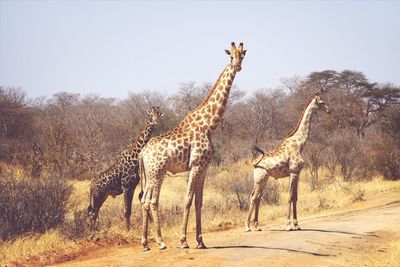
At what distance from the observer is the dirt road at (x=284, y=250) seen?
26.3 feet

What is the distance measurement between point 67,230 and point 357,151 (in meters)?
15.5

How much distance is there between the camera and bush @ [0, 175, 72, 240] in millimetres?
10805

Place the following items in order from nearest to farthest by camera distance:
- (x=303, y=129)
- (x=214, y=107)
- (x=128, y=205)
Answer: (x=214, y=107)
(x=128, y=205)
(x=303, y=129)

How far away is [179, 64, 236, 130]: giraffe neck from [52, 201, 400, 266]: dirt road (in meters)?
2.10

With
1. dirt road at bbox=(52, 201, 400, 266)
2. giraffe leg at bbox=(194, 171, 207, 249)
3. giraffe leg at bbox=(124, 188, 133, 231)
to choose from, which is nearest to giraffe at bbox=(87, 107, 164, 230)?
giraffe leg at bbox=(124, 188, 133, 231)

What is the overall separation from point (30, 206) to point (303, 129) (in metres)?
6.18

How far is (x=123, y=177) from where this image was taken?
1173cm

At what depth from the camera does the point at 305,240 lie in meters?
9.77

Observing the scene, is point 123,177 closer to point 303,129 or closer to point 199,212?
point 199,212

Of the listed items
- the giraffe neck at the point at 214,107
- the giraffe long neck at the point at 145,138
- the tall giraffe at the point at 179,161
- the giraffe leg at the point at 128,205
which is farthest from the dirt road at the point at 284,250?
the giraffe long neck at the point at 145,138

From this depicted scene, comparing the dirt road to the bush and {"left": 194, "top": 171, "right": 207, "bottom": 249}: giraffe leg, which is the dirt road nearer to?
{"left": 194, "top": 171, "right": 207, "bottom": 249}: giraffe leg

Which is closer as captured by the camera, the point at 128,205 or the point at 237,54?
the point at 237,54

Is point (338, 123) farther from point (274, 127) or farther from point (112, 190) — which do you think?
point (112, 190)

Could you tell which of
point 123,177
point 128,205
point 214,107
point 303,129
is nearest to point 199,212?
point 214,107
